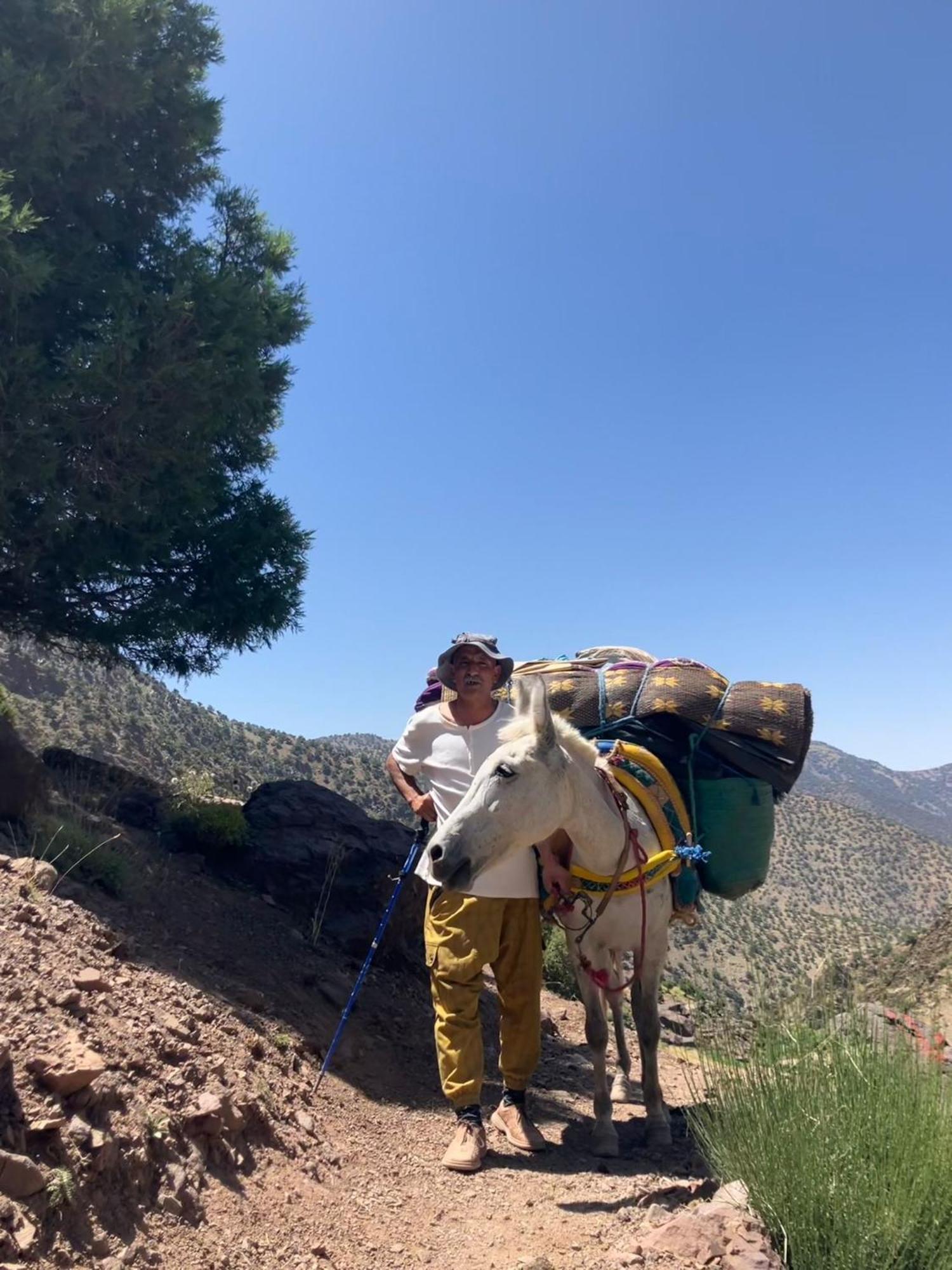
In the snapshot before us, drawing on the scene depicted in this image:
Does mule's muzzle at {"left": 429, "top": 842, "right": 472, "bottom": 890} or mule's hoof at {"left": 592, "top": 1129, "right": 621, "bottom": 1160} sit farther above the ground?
mule's muzzle at {"left": 429, "top": 842, "right": 472, "bottom": 890}

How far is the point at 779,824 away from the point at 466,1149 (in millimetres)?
57156

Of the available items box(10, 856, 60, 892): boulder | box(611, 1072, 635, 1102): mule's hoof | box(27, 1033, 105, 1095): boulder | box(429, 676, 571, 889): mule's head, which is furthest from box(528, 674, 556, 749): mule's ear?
box(611, 1072, 635, 1102): mule's hoof

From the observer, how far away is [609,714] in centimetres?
562

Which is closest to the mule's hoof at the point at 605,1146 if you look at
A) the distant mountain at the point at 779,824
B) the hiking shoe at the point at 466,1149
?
the hiking shoe at the point at 466,1149

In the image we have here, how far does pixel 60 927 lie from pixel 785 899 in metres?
44.5

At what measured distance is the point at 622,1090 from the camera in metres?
5.80

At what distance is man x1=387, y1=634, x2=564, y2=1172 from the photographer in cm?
418

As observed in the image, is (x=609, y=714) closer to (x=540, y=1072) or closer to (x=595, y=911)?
(x=595, y=911)

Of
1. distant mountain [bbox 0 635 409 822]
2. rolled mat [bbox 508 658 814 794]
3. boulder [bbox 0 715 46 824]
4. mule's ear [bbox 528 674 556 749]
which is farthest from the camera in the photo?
distant mountain [bbox 0 635 409 822]

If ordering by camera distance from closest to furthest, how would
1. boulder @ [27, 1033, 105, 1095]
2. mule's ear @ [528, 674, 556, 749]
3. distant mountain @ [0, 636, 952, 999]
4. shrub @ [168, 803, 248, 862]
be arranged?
boulder @ [27, 1033, 105, 1095] → mule's ear @ [528, 674, 556, 749] → shrub @ [168, 803, 248, 862] → distant mountain @ [0, 636, 952, 999]

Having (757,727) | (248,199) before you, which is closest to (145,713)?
(248,199)

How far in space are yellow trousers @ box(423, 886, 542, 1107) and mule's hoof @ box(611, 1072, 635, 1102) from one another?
173 centimetres

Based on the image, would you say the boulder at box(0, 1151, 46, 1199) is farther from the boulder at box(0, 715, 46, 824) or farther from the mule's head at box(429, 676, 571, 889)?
the boulder at box(0, 715, 46, 824)

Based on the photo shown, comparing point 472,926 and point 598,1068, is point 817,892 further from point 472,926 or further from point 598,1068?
point 472,926
